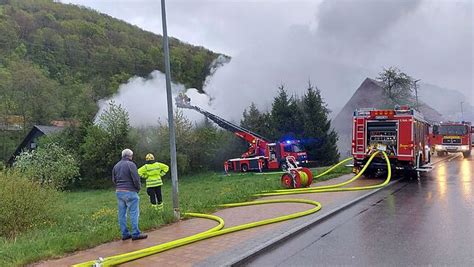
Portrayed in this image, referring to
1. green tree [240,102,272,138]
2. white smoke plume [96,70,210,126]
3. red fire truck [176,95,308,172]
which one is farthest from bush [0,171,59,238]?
green tree [240,102,272,138]

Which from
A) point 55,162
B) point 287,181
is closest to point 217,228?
point 287,181

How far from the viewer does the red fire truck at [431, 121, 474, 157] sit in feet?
90.9

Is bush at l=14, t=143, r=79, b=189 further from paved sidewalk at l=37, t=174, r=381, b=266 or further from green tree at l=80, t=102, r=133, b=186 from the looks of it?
paved sidewalk at l=37, t=174, r=381, b=266

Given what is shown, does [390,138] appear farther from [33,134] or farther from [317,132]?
[33,134]

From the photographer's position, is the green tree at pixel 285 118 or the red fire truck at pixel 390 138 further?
the green tree at pixel 285 118

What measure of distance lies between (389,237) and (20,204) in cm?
652

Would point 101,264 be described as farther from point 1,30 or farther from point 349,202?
point 1,30

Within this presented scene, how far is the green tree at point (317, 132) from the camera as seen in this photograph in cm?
3080

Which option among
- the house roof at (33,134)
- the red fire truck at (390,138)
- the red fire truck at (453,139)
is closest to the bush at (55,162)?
the house roof at (33,134)

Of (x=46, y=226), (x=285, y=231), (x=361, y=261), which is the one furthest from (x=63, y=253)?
(x=361, y=261)

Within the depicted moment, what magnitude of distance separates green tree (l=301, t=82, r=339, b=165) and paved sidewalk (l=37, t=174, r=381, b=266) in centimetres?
2175

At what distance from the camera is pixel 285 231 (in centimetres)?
685

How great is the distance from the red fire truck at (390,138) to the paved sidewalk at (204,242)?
625 centimetres

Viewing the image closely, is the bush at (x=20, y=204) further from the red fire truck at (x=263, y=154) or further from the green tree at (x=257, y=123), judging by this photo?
the green tree at (x=257, y=123)
